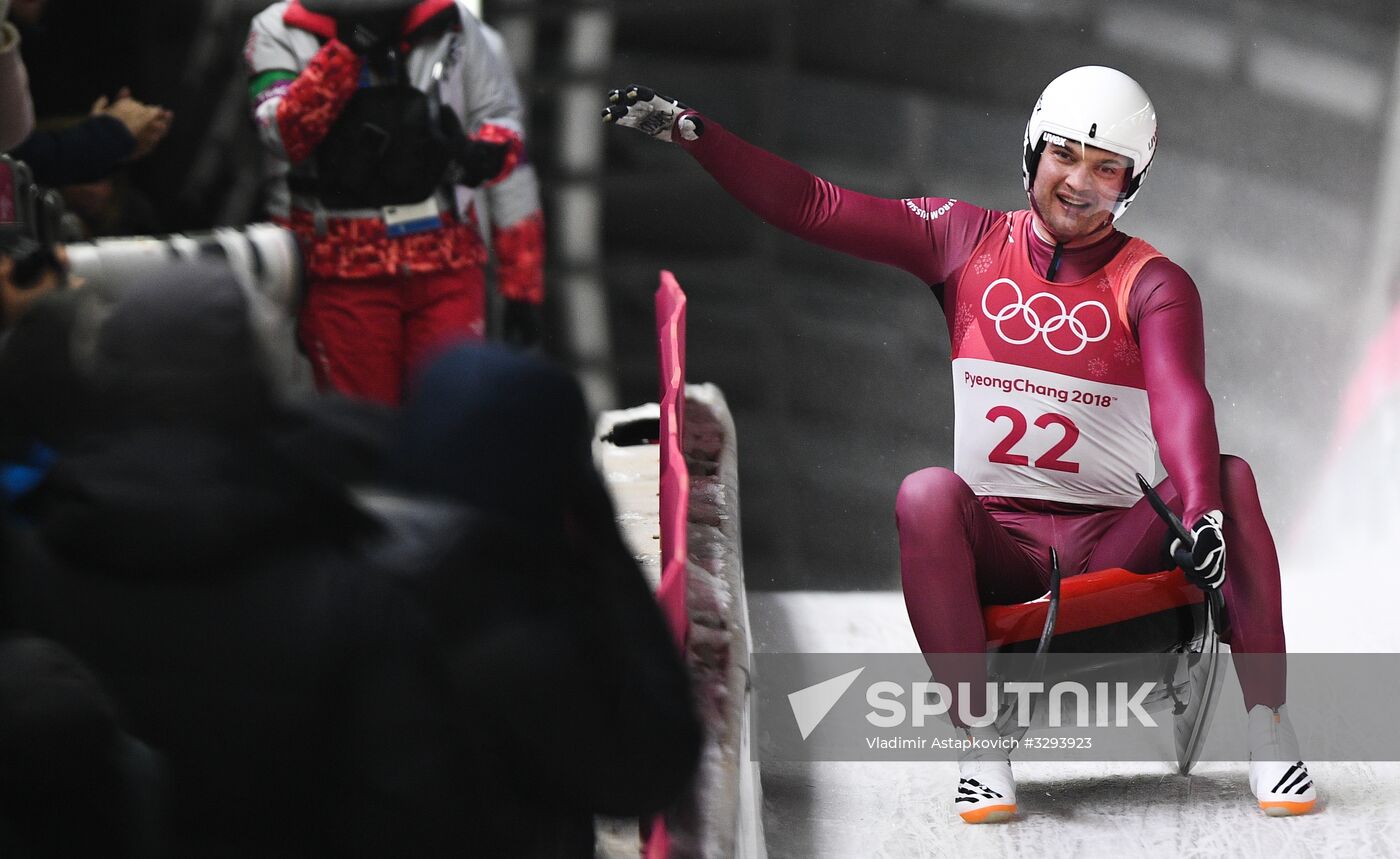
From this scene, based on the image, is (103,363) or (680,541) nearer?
(103,363)

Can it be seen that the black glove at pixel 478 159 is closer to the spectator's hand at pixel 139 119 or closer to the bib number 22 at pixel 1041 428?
the spectator's hand at pixel 139 119

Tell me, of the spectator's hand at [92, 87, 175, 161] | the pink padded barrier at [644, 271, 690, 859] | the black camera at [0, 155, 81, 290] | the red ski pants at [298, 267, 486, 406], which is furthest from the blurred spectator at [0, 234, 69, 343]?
the red ski pants at [298, 267, 486, 406]

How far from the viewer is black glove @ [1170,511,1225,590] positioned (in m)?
2.46

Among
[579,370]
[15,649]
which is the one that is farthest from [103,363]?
[579,370]

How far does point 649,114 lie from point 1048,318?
0.79m

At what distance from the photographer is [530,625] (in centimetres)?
113

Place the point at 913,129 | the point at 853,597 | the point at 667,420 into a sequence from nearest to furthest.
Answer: the point at 667,420 < the point at 853,597 < the point at 913,129

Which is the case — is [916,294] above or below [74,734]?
below

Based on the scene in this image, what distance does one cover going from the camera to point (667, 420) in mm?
2471

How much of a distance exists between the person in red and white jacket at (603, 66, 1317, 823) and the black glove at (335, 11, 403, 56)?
36.0 inches

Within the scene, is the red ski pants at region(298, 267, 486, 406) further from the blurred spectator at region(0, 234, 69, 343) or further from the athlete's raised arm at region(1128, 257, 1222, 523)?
the athlete's raised arm at region(1128, 257, 1222, 523)

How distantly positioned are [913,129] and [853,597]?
1675 mm

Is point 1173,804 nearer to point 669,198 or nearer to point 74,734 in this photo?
point 74,734

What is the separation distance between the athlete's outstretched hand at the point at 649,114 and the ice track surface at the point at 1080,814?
3.79 ft
